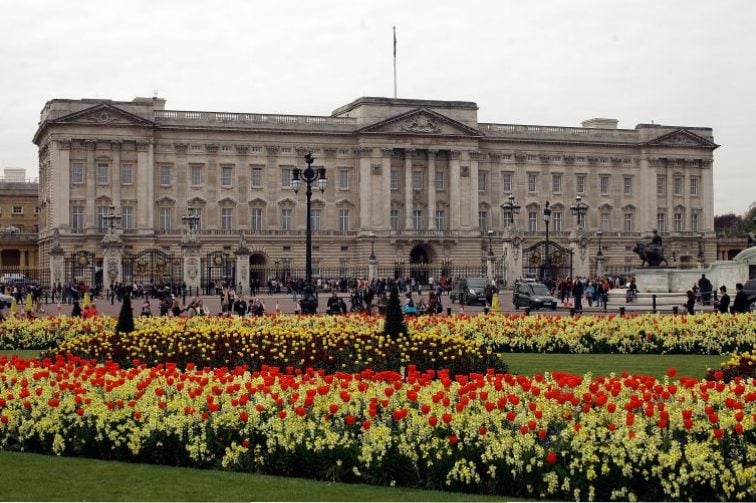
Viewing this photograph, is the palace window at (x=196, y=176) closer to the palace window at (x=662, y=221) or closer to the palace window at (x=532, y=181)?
the palace window at (x=532, y=181)

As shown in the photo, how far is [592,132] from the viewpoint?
93812 mm

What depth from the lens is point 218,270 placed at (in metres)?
74.9

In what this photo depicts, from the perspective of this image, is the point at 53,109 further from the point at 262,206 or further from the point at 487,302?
the point at 487,302

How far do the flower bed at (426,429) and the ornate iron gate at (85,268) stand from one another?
177 feet

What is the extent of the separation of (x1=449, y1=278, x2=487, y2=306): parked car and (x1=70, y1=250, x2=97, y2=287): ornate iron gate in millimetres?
23245

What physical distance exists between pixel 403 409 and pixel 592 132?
85038mm

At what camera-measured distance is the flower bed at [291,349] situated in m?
19.5

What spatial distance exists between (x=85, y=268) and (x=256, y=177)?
1778cm

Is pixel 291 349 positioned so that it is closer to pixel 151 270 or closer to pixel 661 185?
pixel 151 270

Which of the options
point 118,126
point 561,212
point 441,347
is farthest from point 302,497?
point 561,212

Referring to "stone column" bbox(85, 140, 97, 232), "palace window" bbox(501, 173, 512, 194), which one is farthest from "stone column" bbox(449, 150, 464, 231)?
"stone column" bbox(85, 140, 97, 232)

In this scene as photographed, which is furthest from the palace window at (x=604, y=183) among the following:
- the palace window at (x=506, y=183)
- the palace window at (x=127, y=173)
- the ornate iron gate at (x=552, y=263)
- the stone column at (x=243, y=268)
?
the stone column at (x=243, y=268)

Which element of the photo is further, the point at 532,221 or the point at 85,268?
the point at 532,221

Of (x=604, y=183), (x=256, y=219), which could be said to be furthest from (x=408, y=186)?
(x=604, y=183)
